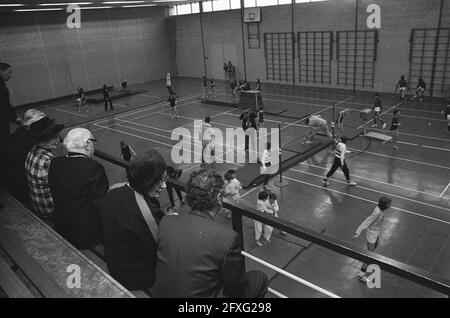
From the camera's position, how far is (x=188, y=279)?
2.41 m

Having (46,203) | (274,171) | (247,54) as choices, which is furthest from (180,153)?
(247,54)

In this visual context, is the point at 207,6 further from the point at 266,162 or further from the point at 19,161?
the point at 19,161

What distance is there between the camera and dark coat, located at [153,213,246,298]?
241 cm

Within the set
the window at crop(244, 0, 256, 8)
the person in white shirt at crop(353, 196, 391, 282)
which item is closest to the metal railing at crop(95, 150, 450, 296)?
the person in white shirt at crop(353, 196, 391, 282)

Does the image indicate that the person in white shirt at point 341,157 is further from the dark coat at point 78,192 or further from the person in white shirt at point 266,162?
the dark coat at point 78,192

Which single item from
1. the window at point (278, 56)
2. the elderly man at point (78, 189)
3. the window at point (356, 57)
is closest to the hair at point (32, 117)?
the elderly man at point (78, 189)

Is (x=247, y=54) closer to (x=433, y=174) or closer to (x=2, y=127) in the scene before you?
(x=433, y=174)

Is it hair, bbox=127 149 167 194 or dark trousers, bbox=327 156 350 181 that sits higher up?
hair, bbox=127 149 167 194

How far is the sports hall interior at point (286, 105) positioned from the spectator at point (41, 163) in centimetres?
18

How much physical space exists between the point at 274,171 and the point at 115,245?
34.6ft

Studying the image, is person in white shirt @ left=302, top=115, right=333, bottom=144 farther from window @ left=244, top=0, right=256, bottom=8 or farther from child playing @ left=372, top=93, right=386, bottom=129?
window @ left=244, top=0, right=256, bottom=8

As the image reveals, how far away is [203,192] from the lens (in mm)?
2695

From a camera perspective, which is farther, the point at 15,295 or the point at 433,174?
the point at 433,174

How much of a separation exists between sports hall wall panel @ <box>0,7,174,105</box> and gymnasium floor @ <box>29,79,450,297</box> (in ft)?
26.5
